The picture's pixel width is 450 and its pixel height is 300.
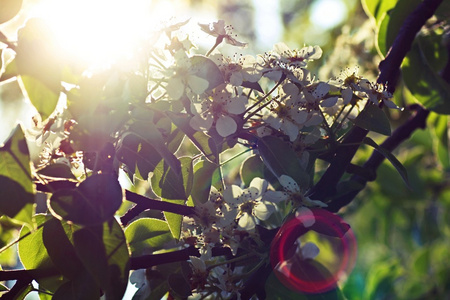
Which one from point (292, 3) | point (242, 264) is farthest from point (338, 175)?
point (292, 3)

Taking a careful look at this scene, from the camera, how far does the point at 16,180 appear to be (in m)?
0.60

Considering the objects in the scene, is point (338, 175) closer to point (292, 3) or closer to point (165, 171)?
point (165, 171)

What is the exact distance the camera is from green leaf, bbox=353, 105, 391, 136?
2.65ft

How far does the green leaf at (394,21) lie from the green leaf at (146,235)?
1.93 feet

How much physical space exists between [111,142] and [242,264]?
285mm

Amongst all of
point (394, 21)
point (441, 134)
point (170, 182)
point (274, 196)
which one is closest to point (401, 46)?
point (394, 21)

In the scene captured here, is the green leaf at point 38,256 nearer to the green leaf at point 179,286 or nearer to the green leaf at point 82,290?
the green leaf at point 82,290

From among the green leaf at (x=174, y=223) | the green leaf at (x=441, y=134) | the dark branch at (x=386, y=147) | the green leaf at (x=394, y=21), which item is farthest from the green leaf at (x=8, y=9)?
the green leaf at (x=441, y=134)

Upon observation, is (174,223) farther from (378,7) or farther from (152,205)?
(378,7)

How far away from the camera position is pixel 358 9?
274 centimetres

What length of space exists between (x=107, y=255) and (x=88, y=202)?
0.07 meters

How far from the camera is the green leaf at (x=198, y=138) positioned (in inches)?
27.9

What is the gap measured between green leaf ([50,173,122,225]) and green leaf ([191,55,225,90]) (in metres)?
0.18

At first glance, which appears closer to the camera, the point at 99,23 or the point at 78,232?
the point at 78,232
